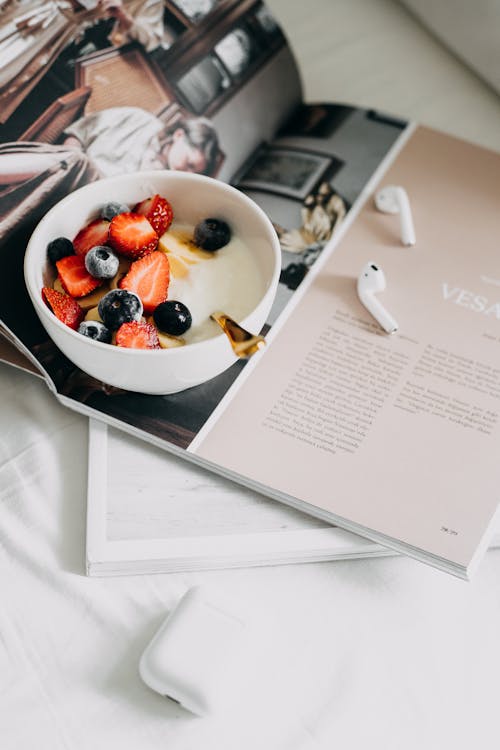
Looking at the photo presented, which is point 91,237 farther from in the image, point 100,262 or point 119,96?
point 119,96

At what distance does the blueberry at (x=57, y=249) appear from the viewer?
66cm

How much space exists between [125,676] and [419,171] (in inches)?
23.4

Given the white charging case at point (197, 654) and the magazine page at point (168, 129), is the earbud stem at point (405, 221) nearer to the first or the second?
the magazine page at point (168, 129)

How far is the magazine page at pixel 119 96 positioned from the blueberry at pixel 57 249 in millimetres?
33

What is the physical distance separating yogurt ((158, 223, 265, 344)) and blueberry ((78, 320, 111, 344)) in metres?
0.06

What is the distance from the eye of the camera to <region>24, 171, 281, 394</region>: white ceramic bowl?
60cm

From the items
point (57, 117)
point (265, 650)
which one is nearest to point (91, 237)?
point (57, 117)

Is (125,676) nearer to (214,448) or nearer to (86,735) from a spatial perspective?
(86,735)

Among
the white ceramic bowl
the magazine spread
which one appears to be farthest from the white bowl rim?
the magazine spread

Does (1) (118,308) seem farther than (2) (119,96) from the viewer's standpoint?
No

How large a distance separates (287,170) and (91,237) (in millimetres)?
259

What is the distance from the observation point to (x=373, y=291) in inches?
29.5

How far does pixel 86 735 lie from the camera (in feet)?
1.76

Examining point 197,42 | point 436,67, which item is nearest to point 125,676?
point 197,42
